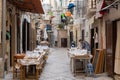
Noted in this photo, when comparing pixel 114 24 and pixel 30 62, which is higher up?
pixel 114 24

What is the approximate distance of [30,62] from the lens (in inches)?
426

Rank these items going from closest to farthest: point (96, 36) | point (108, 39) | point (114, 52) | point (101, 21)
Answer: point (114, 52) < point (108, 39) < point (101, 21) < point (96, 36)

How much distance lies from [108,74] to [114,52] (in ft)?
3.76

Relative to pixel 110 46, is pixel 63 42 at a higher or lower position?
lower

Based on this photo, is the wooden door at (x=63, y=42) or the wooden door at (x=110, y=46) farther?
the wooden door at (x=63, y=42)

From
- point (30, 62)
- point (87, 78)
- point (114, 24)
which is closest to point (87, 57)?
point (87, 78)

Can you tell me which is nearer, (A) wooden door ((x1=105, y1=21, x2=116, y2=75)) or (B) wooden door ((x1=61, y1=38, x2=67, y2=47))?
(A) wooden door ((x1=105, y1=21, x2=116, y2=75))

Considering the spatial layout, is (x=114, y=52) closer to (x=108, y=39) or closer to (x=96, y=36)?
(x=108, y=39)

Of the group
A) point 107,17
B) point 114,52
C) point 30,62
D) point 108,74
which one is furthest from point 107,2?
point 30,62

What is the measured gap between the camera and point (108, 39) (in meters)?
12.6

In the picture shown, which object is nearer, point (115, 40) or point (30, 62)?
point (30, 62)

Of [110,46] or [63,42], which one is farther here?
[63,42]

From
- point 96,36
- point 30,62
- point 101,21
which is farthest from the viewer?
point 96,36

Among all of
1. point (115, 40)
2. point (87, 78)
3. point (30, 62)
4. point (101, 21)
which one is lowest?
point (87, 78)
